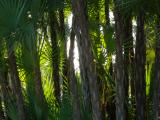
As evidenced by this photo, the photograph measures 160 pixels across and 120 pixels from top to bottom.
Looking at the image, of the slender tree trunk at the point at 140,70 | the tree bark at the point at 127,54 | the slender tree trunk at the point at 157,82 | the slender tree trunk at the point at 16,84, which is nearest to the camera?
the slender tree trunk at the point at 157,82

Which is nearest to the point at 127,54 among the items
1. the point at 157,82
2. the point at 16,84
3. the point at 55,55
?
the point at 55,55

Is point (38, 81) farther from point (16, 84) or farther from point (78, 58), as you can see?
point (78, 58)

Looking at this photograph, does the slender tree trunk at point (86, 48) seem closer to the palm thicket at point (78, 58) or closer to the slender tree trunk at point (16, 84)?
the palm thicket at point (78, 58)

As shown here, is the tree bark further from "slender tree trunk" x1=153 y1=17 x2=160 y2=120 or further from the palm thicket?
"slender tree trunk" x1=153 y1=17 x2=160 y2=120

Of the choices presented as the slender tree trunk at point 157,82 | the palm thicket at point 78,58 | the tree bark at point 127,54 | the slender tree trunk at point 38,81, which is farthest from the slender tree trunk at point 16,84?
the tree bark at point 127,54

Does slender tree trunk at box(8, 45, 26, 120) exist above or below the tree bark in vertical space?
below

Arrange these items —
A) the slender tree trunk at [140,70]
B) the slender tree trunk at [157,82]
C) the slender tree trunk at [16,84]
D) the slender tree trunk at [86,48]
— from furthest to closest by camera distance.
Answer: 1. the slender tree trunk at [140,70]
2. the slender tree trunk at [16,84]
3. the slender tree trunk at [157,82]
4. the slender tree trunk at [86,48]

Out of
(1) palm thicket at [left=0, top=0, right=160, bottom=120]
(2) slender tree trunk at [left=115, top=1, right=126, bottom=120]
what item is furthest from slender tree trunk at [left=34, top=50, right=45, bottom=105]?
(2) slender tree trunk at [left=115, top=1, right=126, bottom=120]

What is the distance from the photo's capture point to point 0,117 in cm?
491

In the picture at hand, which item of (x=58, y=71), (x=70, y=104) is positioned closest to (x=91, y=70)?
(x=70, y=104)

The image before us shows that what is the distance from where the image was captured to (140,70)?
4.26 meters

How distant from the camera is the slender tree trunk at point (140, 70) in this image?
4188 millimetres

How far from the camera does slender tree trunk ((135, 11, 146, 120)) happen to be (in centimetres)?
419

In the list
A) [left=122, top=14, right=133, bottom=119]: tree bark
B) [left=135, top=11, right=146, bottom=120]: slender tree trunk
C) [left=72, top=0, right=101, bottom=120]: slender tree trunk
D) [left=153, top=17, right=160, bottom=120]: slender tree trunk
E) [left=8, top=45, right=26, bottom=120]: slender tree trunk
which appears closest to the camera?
[left=72, top=0, right=101, bottom=120]: slender tree trunk
